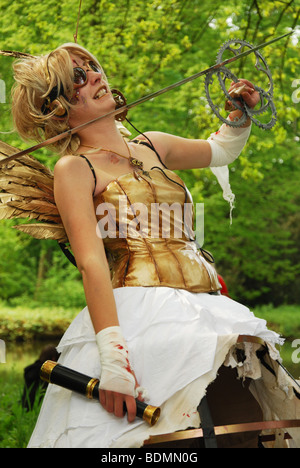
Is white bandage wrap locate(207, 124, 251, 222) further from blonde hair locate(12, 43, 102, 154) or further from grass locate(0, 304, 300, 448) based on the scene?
grass locate(0, 304, 300, 448)

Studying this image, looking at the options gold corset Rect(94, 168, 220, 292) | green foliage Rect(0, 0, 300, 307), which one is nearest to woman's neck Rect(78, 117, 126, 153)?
gold corset Rect(94, 168, 220, 292)

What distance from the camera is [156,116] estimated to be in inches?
350

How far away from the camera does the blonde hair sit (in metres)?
2.42

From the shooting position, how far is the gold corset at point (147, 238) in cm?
222

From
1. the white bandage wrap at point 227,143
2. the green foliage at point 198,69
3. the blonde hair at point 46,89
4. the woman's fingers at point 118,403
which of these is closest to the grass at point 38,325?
the green foliage at point 198,69

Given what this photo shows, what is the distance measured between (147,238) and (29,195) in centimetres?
53

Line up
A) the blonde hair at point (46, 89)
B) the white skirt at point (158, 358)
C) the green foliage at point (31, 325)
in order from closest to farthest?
the white skirt at point (158, 358)
the blonde hair at point (46, 89)
the green foliage at point (31, 325)

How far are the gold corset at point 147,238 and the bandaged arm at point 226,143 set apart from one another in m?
0.51

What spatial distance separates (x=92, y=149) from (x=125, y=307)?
26.6 inches

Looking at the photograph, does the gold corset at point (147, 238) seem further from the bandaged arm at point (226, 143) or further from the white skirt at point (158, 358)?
the bandaged arm at point (226, 143)

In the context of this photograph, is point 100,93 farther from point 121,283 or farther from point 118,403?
point 118,403

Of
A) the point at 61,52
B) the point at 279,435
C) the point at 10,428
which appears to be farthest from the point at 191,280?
the point at 10,428

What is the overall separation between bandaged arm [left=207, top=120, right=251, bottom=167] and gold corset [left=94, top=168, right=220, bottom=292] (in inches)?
20.2

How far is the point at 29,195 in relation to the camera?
96.3 inches
